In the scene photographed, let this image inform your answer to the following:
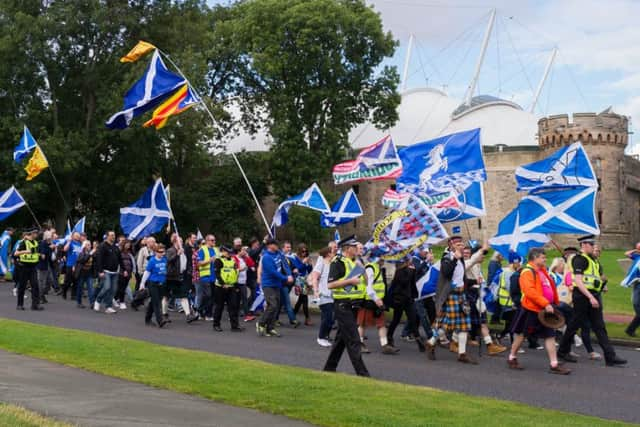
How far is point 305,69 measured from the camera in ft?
155

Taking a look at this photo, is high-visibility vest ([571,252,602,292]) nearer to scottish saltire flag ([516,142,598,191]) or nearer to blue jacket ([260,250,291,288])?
scottish saltire flag ([516,142,598,191])

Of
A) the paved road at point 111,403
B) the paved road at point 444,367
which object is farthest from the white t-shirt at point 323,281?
the paved road at point 111,403

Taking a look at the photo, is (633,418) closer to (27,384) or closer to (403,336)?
(27,384)

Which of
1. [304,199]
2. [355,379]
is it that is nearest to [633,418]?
[355,379]

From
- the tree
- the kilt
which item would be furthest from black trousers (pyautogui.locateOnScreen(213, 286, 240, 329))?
the tree

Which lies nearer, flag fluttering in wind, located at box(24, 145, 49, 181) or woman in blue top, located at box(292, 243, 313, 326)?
woman in blue top, located at box(292, 243, 313, 326)

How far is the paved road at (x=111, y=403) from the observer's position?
6918 mm

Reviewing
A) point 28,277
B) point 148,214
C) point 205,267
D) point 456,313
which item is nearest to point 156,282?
point 205,267

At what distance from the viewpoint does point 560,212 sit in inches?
543

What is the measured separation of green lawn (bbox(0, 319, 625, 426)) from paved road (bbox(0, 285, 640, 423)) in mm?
1036

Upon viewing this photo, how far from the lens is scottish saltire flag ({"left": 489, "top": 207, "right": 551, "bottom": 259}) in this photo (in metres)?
14.3

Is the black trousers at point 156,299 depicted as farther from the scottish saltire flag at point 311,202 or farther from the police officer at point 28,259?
the scottish saltire flag at point 311,202

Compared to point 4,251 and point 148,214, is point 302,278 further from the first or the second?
point 4,251

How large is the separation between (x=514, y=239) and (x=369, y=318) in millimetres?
3049
